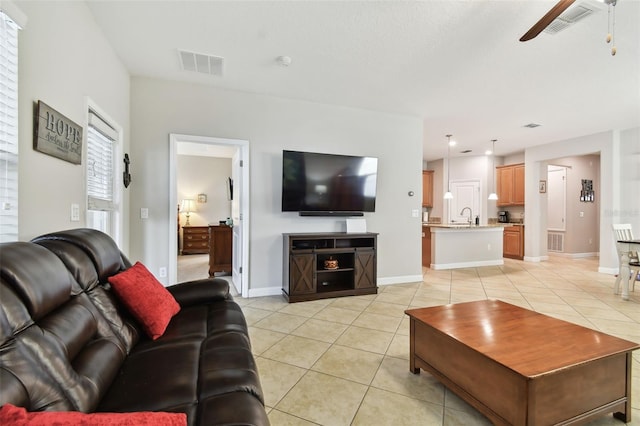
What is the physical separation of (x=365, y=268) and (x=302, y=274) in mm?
904

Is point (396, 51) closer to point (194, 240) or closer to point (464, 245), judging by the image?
point (464, 245)

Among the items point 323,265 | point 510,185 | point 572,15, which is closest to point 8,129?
point 323,265

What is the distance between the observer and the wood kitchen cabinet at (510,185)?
294 inches

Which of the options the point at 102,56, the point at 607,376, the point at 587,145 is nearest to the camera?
the point at 607,376

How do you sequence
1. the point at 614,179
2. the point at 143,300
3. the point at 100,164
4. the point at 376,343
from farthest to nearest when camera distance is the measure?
the point at 614,179
the point at 100,164
the point at 376,343
the point at 143,300

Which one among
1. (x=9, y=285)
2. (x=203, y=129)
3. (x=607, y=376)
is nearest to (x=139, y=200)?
(x=203, y=129)

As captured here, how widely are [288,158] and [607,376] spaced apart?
338cm

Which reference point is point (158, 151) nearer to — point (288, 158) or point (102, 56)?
point (102, 56)

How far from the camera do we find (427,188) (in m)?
8.76

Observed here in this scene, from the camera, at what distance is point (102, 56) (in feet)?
8.47

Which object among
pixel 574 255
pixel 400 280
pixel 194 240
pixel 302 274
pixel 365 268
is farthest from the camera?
pixel 194 240

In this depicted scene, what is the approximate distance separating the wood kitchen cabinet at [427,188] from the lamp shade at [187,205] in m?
6.54

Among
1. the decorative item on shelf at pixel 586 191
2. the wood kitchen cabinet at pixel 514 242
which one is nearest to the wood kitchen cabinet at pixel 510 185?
the wood kitchen cabinet at pixel 514 242

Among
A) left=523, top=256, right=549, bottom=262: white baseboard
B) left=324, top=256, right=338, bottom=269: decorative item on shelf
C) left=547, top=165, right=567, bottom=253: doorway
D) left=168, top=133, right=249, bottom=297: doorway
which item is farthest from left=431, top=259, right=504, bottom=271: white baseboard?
left=168, top=133, right=249, bottom=297: doorway
